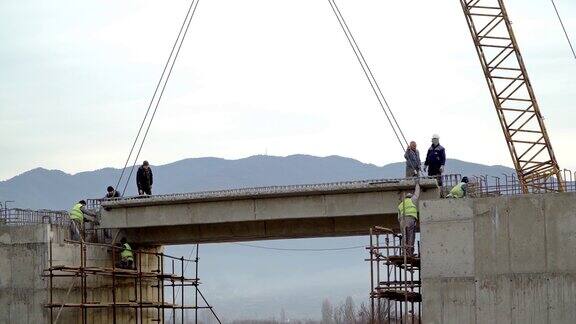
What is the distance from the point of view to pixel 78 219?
156 feet

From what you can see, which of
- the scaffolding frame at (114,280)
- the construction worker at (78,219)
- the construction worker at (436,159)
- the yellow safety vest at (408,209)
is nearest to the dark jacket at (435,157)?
the construction worker at (436,159)

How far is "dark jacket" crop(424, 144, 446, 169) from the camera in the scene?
43.3m

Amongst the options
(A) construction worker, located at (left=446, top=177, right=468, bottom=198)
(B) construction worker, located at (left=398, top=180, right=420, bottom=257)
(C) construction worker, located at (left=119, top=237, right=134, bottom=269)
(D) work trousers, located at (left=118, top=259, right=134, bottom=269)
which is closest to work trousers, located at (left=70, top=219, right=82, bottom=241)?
(C) construction worker, located at (left=119, top=237, right=134, bottom=269)

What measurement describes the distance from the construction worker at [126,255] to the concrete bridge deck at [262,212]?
547 millimetres

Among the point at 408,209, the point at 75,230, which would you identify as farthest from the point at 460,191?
the point at 75,230

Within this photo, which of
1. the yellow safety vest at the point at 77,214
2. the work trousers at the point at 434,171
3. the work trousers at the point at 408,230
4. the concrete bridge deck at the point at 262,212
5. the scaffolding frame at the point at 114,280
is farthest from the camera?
the yellow safety vest at the point at 77,214

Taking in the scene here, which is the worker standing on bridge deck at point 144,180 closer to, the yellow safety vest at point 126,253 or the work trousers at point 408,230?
the yellow safety vest at point 126,253

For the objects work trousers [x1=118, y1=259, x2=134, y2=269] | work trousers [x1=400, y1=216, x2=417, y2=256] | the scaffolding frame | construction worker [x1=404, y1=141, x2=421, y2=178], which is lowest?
the scaffolding frame

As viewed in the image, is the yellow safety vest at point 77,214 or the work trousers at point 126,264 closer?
the yellow safety vest at point 77,214

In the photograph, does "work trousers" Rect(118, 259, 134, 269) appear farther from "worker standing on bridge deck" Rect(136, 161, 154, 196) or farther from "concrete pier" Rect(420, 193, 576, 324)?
"concrete pier" Rect(420, 193, 576, 324)

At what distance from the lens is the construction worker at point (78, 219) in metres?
47.3

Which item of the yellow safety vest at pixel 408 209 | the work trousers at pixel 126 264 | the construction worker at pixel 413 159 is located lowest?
the work trousers at pixel 126 264

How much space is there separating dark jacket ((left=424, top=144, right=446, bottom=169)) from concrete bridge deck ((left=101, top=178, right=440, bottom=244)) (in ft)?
3.47

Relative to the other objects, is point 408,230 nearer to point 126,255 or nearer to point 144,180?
point 126,255
